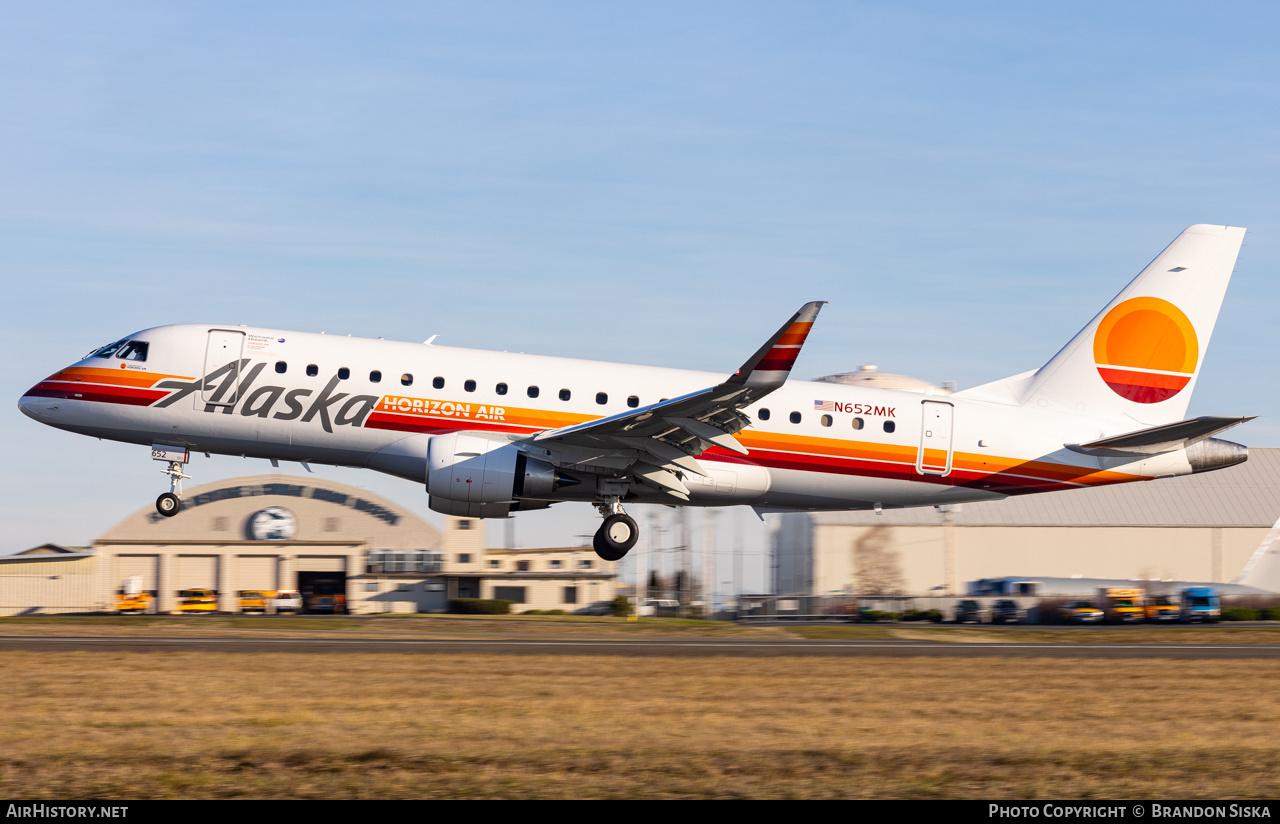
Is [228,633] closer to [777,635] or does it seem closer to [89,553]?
[777,635]

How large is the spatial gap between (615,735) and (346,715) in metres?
3.30

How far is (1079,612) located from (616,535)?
109 feet

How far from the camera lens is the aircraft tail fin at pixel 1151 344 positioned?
3095cm

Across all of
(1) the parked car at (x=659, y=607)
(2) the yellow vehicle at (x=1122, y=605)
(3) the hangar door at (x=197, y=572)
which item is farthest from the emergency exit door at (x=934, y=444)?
(3) the hangar door at (x=197, y=572)

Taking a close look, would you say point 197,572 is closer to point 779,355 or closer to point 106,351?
point 106,351

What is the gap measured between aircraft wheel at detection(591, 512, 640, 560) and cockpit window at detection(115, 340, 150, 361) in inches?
448

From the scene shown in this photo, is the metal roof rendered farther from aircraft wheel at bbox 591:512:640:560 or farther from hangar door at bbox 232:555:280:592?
aircraft wheel at bbox 591:512:640:560

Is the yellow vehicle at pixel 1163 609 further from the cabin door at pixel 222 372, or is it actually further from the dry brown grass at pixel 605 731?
the cabin door at pixel 222 372

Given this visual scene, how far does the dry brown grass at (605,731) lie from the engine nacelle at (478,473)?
6.65 m

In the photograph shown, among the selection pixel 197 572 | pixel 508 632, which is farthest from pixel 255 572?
pixel 508 632

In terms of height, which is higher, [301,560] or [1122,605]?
[301,560]

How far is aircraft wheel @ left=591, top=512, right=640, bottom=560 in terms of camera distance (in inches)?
1126

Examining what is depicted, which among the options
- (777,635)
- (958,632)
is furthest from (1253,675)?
(958,632)

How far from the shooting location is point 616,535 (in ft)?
93.8
